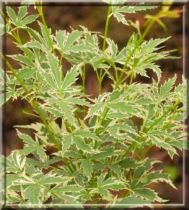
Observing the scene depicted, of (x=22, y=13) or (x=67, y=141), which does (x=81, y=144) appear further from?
(x=22, y=13)

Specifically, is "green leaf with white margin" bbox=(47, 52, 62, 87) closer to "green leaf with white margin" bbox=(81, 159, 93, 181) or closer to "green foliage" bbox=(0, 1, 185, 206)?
"green foliage" bbox=(0, 1, 185, 206)

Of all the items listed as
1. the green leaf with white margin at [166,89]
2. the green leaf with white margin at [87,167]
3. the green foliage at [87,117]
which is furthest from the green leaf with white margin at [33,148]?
the green leaf with white margin at [166,89]

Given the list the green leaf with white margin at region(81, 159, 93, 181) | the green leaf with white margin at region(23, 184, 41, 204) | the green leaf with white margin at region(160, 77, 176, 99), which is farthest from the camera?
the green leaf with white margin at region(160, 77, 176, 99)

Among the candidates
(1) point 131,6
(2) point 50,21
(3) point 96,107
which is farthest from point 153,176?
(2) point 50,21

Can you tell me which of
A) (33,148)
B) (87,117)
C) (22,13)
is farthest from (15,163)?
(22,13)

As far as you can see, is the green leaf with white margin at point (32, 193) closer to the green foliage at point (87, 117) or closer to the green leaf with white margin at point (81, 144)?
the green foliage at point (87, 117)

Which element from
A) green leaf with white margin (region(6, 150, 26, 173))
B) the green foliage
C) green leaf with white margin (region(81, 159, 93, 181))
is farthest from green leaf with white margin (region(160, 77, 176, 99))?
green leaf with white margin (region(6, 150, 26, 173))

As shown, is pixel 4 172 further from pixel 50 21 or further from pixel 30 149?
pixel 50 21

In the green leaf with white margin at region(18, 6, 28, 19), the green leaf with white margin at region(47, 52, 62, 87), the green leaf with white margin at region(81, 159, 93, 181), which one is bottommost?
the green leaf with white margin at region(81, 159, 93, 181)
